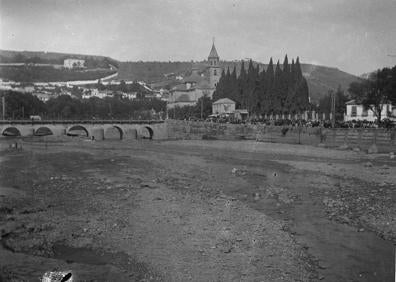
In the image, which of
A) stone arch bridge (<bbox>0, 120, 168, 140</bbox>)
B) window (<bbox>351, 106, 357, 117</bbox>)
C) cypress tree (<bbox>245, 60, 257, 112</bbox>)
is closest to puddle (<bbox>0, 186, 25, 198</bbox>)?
stone arch bridge (<bbox>0, 120, 168, 140</bbox>)

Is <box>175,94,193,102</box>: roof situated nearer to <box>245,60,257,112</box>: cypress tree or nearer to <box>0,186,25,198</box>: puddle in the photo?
<box>245,60,257,112</box>: cypress tree

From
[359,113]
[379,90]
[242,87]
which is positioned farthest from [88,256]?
[242,87]

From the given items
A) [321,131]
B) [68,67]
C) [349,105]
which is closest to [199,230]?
[321,131]

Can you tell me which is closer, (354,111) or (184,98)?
(354,111)

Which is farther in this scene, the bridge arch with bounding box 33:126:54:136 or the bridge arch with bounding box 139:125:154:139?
the bridge arch with bounding box 139:125:154:139

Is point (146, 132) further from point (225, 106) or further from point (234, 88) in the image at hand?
point (234, 88)
